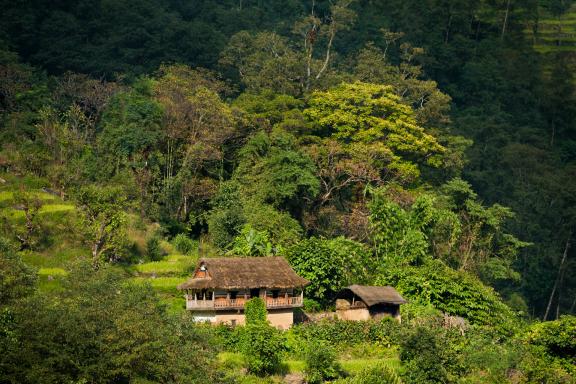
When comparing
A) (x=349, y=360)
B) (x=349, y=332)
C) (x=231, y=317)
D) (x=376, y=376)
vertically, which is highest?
(x=231, y=317)

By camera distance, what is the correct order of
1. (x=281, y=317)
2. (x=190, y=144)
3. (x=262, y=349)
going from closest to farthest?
(x=262, y=349), (x=281, y=317), (x=190, y=144)

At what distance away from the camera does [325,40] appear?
74625 mm

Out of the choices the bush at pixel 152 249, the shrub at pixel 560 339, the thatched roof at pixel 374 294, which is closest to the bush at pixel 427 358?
the thatched roof at pixel 374 294

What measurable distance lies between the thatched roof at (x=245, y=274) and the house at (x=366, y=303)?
2835mm

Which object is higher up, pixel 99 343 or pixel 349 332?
pixel 99 343

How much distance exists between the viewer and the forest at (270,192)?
3391 cm

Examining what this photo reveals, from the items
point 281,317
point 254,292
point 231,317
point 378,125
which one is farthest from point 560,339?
point 378,125

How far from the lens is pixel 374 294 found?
42.6m

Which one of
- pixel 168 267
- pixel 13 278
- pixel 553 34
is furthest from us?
pixel 553 34

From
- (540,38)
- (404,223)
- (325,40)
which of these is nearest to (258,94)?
(404,223)

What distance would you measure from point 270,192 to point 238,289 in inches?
394

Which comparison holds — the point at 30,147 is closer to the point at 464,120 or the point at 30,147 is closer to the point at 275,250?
the point at 275,250

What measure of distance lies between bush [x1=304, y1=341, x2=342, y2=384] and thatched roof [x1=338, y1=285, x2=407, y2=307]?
17.5 feet

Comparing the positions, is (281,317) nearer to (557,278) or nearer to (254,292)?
(254,292)
